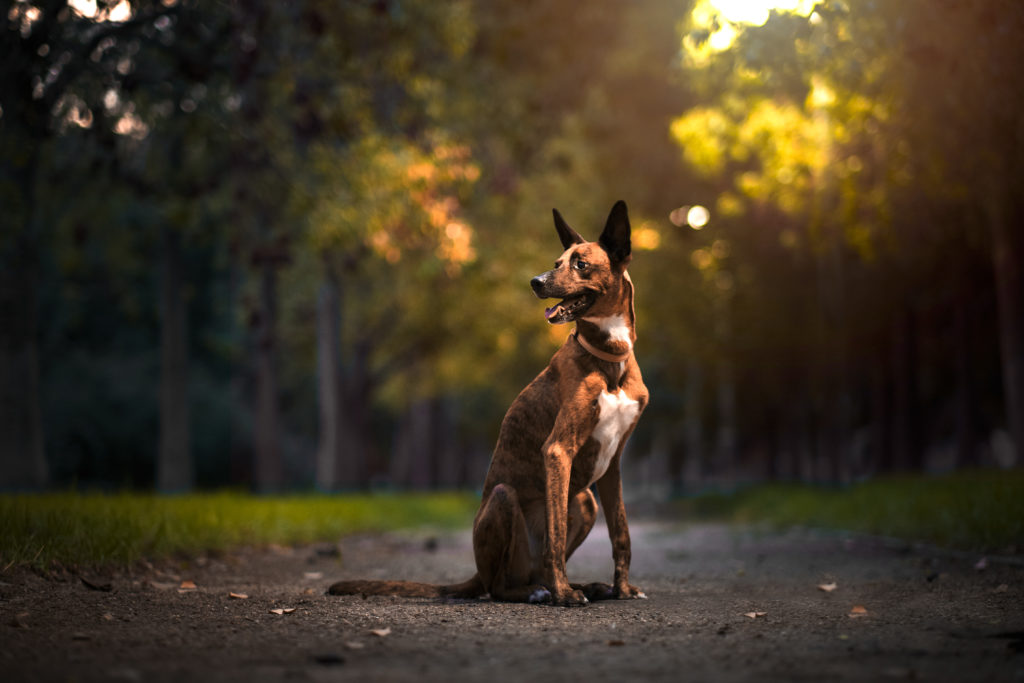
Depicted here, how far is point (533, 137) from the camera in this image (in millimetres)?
18359

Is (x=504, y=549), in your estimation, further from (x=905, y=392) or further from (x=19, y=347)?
(x=905, y=392)

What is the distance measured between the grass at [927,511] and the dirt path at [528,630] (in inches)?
33.6

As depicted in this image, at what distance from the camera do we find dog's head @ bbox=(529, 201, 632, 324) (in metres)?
6.40

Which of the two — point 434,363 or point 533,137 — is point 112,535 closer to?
point 533,137

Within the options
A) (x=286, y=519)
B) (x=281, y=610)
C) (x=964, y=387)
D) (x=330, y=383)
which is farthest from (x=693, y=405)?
(x=281, y=610)

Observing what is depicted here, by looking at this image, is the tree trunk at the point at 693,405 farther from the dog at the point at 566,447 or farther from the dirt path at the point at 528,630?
the dog at the point at 566,447

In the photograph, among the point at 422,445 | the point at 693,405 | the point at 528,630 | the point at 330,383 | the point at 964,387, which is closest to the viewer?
the point at 528,630

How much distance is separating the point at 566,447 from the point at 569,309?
2.96ft

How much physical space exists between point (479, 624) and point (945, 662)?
2.51 m

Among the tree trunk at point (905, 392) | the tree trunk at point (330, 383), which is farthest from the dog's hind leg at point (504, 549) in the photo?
the tree trunk at point (905, 392)

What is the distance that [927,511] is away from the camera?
12398 mm

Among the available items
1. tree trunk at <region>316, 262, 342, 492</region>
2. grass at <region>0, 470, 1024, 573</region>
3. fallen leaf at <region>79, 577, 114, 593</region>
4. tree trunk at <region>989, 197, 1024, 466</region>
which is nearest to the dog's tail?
fallen leaf at <region>79, 577, 114, 593</region>

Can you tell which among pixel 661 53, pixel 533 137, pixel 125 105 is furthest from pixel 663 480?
pixel 125 105

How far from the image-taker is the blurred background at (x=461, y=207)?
41.9 feet
